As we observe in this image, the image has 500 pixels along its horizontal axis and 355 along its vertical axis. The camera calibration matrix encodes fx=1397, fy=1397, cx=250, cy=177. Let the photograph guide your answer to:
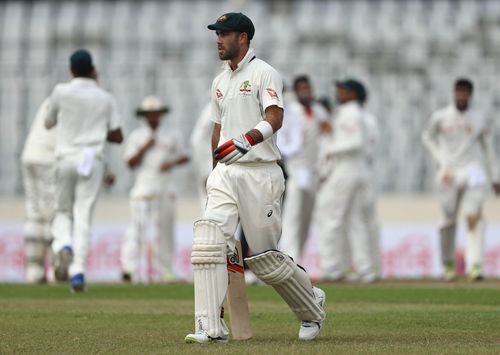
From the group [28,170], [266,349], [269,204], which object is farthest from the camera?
[28,170]

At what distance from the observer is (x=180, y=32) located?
2520 centimetres

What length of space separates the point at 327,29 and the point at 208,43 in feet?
7.48

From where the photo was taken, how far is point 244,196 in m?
7.91

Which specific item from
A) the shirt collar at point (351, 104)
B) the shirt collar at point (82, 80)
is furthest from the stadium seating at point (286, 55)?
the shirt collar at point (82, 80)

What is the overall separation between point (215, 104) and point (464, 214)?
804 centimetres

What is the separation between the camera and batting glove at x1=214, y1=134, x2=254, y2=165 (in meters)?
7.53

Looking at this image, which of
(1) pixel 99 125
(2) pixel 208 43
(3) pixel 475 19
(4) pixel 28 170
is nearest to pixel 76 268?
(1) pixel 99 125

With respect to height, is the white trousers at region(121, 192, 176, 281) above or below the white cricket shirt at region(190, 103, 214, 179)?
below

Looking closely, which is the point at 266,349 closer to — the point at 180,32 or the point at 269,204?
the point at 269,204

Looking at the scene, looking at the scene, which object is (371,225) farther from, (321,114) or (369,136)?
(321,114)

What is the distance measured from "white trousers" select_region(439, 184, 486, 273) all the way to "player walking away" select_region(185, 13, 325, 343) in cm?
775

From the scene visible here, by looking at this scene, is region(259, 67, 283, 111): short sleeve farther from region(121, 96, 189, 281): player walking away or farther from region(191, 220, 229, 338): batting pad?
region(121, 96, 189, 281): player walking away

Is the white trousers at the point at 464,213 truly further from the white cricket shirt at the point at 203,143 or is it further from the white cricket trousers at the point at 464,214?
the white cricket shirt at the point at 203,143

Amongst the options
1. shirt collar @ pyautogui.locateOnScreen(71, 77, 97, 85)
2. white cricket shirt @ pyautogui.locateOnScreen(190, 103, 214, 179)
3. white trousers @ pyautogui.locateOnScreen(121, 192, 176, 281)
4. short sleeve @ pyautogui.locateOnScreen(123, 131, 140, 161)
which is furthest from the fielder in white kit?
shirt collar @ pyautogui.locateOnScreen(71, 77, 97, 85)
